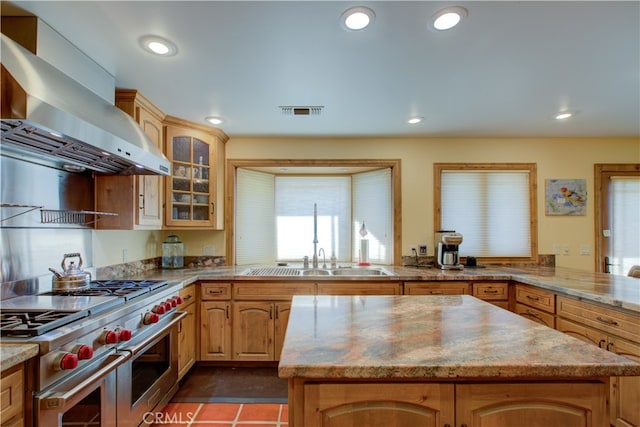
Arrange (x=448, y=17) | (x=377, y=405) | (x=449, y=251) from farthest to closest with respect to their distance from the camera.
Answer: (x=449, y=251), (x=448, y=17), (x=377, y=405)

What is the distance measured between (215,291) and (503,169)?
3.38 metres

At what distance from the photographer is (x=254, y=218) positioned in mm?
3568

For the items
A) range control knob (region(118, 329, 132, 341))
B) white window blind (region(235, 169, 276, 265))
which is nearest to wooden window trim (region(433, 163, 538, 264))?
white window blind (region(235, 169, 276, 265))

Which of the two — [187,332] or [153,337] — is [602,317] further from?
[187,332]

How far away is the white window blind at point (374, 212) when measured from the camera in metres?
3.50

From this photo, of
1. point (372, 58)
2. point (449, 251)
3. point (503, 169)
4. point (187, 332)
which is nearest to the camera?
point (372, 58)

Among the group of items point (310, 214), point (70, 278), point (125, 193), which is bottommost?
point (70, 278)

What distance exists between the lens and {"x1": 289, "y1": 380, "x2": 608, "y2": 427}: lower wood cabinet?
0.95 meters

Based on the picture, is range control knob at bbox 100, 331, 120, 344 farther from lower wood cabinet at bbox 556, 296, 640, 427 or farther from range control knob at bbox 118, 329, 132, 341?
lower wood cabinet at bbox 556, 296, 640, 427

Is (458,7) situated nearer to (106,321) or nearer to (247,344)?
(106,321)

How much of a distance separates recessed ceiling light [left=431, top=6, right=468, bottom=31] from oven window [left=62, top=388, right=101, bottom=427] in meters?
2.40

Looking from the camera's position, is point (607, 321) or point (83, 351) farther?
point (607, 321)

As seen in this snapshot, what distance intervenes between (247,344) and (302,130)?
2.20 metres

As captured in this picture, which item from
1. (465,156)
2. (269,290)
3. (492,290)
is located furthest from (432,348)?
(465,156)
